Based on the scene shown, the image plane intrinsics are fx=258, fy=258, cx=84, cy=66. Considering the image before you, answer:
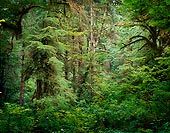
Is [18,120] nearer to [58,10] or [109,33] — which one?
[58,10]

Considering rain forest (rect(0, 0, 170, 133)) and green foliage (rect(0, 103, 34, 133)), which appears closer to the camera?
green foliage (rect(0, 103, 34, 133))

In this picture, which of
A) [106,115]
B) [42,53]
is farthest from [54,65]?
[106,115]

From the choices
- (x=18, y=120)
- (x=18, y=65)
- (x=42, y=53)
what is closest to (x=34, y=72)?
(x=42, y=53)

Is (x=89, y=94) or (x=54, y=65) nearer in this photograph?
(x=54, y=65)

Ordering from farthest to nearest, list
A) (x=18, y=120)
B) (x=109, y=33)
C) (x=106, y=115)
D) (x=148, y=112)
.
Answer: (x=109, y=33) → (x=106, y=115) → (x=148, y=112) → (x=18, y=120)

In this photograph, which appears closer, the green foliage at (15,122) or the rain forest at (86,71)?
the green foliage at (15,122)

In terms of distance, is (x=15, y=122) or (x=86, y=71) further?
(x=86, y=71)

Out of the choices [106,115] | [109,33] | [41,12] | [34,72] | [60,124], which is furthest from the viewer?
[109,33]

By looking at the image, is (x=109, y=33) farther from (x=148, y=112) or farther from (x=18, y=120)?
(x=18, y=120)

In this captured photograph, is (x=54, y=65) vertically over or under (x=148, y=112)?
over

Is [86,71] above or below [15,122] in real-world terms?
above

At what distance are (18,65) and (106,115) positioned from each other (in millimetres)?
11990

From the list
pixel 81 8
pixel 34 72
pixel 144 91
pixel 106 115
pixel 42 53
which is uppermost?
pixel 81 8

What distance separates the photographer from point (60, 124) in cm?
Answer: 912
